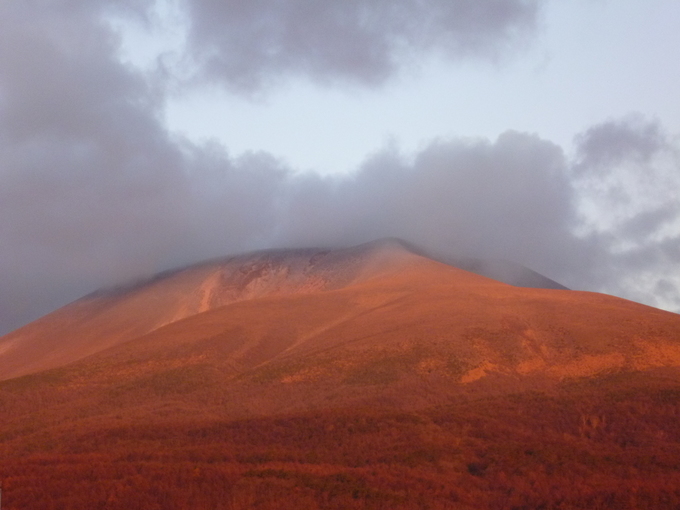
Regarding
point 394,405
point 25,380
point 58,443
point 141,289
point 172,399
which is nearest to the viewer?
point 58,443

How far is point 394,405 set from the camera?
41188mm

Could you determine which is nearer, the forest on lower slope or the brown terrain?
the forest on lower slope

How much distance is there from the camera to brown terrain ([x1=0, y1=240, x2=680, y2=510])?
20406 millimetres

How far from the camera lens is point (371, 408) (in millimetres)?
35938

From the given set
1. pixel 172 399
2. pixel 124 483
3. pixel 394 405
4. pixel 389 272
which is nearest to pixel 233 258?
pixel 389 272

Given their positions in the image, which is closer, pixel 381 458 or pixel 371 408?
pixel 381 458

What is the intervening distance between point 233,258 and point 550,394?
105 m

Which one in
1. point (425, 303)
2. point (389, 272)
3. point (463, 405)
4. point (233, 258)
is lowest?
point (463, 405)

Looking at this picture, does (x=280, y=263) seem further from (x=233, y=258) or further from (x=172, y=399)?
(x=172, y=399)

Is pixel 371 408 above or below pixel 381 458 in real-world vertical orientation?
above

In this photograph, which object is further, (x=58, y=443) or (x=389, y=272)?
(x=389, y=272)

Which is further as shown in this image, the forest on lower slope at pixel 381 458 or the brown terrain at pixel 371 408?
the brown terrain at pixel 371 408

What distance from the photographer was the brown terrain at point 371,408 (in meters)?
20.4

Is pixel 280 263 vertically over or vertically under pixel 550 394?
over
